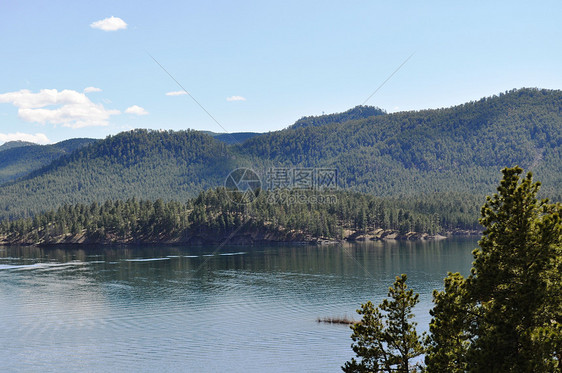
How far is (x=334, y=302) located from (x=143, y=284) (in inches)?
2067

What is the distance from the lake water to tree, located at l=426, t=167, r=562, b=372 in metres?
36.1

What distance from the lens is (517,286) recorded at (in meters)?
30.9

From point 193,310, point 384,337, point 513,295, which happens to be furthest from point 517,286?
point 193,310

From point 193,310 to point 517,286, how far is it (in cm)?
7845

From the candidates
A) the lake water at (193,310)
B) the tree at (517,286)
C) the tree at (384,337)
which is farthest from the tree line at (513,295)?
the lake water at (193,310)

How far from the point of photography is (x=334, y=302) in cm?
10569

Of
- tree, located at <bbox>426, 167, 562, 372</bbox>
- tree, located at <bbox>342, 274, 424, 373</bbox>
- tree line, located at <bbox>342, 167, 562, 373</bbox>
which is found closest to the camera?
tree, located at <bbox>426, 167, 562, 372</bbox>

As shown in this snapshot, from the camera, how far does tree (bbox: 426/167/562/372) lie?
95.5 ft

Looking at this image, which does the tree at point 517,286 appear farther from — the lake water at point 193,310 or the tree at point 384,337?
the lake water at point 193,310

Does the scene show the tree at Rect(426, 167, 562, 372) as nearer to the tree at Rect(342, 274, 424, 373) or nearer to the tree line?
the tree line

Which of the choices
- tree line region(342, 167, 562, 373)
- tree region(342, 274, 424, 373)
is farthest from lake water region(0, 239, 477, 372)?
tree line region(342, 167, 562, 373)

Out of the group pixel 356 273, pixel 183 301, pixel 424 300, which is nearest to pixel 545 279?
pixel 424 300

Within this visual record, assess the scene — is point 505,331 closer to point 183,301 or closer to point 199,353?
point 199,353

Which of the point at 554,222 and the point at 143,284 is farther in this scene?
the point at 143,284
